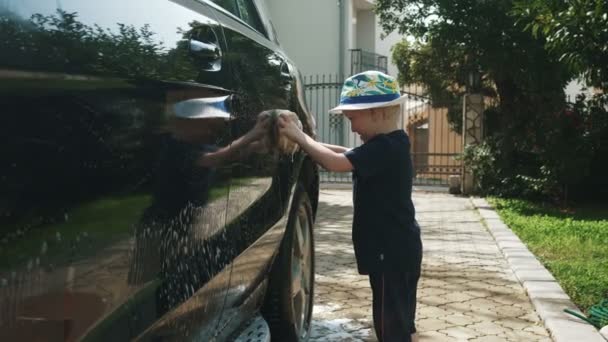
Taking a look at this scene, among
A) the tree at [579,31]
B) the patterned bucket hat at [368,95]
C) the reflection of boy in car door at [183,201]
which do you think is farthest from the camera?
the tree at [579,31]

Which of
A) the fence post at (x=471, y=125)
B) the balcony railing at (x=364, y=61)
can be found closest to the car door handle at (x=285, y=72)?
the fence post at (x=471, y=125)

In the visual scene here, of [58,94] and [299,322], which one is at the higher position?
[58,94]

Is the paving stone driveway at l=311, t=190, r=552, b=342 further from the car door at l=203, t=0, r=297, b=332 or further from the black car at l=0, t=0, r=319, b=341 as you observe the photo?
the black car at l=0, t=0, r=319, b=341

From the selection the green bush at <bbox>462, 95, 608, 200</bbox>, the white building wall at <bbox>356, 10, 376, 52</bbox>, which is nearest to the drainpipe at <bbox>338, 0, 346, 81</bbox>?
the white building wall at <bbox>356, 10, 376, 52</bbox>

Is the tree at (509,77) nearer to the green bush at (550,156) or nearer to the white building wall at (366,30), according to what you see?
the green bush at (550,156)

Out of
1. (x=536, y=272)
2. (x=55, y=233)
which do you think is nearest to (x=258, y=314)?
(x=55, y=233)

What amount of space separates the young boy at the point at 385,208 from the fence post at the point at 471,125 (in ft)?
32.3

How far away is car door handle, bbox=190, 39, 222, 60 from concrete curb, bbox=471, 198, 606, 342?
2709 mm

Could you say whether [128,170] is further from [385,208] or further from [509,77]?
[509,77]

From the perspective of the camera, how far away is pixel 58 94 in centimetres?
118

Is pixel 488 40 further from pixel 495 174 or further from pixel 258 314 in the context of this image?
pixel 258 314

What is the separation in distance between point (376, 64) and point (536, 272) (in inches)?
651

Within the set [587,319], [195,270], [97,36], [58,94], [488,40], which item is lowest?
[587,319]

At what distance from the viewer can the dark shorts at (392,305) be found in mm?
3020
